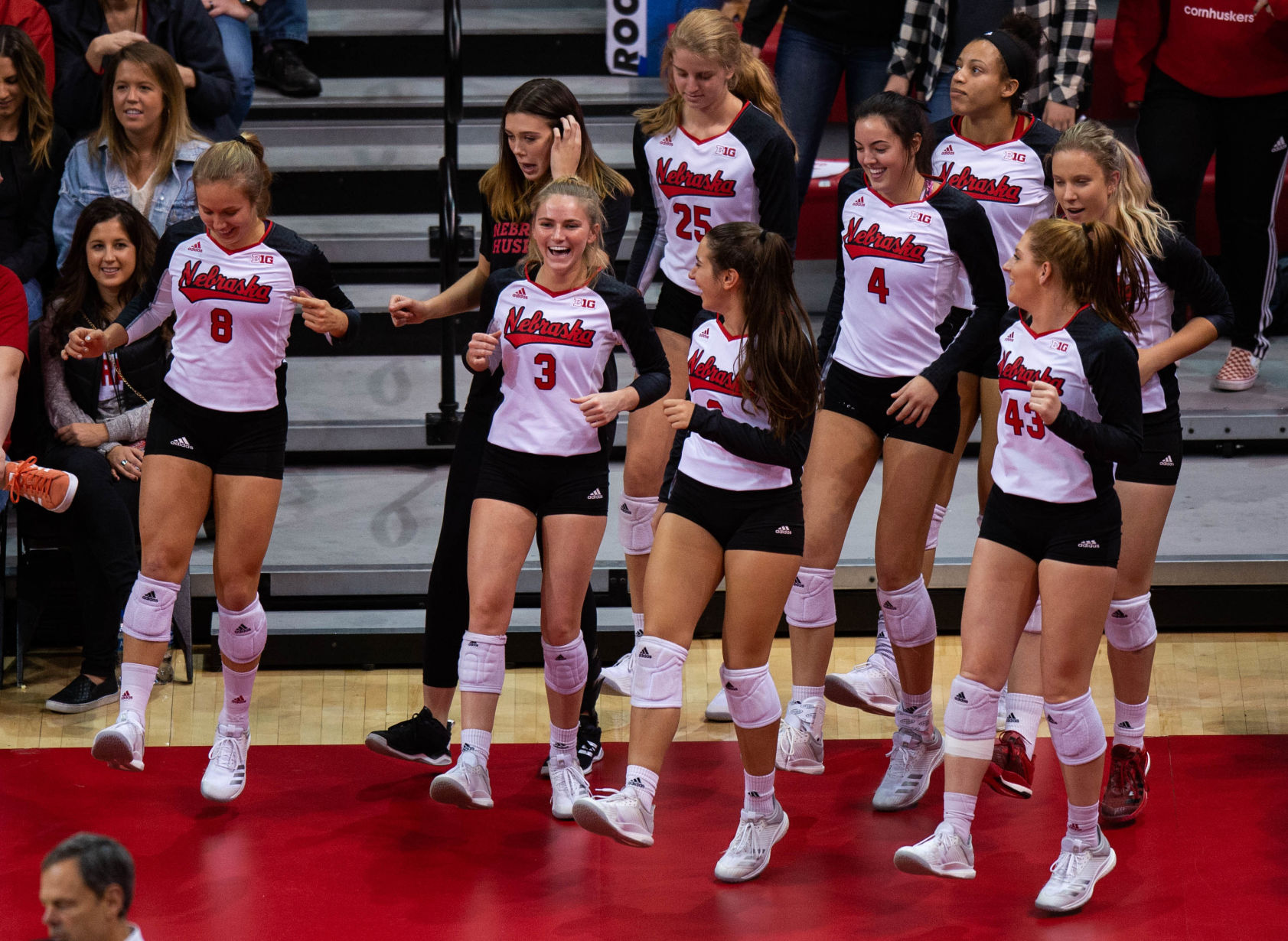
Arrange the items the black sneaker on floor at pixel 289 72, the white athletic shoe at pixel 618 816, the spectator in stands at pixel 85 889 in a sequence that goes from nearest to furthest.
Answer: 1. the spectator in stands at pixel 85 889
2. the white athletic shoe at pixel 618 816
3. the black sneaker on floor at pixel 289 72

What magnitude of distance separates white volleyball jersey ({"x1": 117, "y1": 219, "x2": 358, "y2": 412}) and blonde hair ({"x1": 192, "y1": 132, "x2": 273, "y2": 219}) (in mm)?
131

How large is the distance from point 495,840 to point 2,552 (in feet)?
6.11

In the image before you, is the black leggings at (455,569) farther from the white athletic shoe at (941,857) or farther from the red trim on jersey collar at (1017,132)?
the red trim on jersey collar at (1017,132)

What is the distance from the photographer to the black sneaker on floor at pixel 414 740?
4203mm

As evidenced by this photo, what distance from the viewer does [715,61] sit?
4.29 m

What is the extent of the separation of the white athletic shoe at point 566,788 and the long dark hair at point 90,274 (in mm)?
2047

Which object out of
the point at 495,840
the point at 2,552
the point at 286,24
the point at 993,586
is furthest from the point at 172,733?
A: the point at 286,24

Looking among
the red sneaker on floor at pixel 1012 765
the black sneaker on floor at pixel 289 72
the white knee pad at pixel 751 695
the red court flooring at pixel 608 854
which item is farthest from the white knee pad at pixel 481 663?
the black sneaker on floor at pixel 289 72

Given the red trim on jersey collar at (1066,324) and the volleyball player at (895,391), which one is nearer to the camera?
the red trim on jersey collar at (1066,324)

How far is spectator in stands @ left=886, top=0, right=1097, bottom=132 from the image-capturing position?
514 centimetres

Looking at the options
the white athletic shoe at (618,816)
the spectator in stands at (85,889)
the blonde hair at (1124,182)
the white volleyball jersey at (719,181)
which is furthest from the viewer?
the white volleyball jersey at (719,181)

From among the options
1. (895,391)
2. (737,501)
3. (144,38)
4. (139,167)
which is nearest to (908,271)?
(895,391)

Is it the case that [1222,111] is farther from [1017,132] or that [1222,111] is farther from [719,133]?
[719,133]

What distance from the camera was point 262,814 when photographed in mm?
4148
